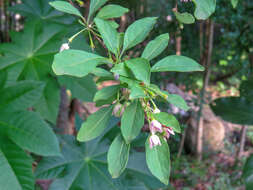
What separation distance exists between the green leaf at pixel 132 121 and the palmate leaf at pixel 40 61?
856 mm

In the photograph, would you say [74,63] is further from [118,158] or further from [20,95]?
[20,95]

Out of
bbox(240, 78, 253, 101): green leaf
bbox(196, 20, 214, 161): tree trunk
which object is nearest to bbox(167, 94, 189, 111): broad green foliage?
bbox(240, 78, 253, 101): green leaf

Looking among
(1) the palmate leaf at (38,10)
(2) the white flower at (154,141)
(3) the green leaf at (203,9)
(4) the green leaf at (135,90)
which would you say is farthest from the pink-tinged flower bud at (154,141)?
(1) the palmate leaf at (38,10)

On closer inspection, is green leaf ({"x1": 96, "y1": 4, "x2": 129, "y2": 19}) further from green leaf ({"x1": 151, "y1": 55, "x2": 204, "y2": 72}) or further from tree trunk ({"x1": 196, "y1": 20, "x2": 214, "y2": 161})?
tree trunk ({"x1": 196, "y1": 20, "x2": 214, "y2": 161})

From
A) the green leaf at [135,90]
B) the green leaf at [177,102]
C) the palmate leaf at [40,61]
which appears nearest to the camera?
the green leaf at [135,90]

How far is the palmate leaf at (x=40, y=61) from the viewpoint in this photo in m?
1.29

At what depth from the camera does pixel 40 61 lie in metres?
1.31

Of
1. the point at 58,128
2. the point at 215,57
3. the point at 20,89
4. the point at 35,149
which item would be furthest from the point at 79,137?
the point at 215,57

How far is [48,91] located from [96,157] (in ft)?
1.36

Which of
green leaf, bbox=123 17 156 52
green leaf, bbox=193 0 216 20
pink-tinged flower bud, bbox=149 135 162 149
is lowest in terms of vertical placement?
pink-tinged flower bud, bbox=149 135 162 149

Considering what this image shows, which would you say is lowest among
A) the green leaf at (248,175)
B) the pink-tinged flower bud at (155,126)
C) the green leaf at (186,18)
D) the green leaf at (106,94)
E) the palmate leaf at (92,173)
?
the palmate leaf at (92,173)

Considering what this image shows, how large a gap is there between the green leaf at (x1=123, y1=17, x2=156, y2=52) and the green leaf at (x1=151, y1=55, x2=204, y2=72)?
75mm

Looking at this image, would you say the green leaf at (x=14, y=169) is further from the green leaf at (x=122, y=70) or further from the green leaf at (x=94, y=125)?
the green leaf at (x=122, y=70)

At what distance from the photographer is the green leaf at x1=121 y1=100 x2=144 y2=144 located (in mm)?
504
